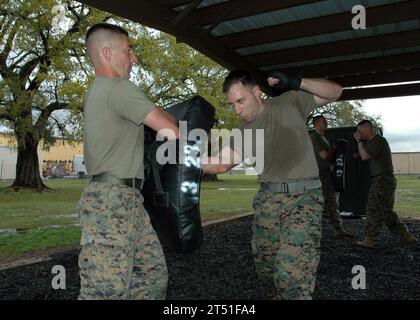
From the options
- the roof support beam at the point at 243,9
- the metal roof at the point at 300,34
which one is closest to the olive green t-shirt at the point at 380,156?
the metal roof at the point at 300,34

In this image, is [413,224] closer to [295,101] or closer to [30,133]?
[295,101]

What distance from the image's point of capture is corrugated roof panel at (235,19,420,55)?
5.52m

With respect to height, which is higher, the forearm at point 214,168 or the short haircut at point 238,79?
the short haircut at point 238,79

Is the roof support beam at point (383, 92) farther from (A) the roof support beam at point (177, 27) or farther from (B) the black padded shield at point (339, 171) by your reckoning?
(A) the roof support beam at point (177, 27)

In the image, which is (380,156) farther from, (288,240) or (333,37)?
(288,240)

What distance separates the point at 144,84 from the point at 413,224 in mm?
18065

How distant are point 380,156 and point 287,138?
4.00 meters

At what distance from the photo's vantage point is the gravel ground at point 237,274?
12.7ft

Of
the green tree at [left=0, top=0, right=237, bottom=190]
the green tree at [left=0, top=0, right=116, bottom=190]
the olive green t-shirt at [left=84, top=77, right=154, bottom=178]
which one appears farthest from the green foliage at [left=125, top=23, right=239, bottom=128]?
the olive green t-shirt at [left=84, top=77, right=154, bottom=178]

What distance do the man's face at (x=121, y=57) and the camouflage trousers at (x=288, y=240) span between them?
4.87 ft

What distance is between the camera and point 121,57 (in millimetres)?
2520

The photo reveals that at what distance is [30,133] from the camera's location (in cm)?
2123

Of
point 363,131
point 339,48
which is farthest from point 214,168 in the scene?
point 363,131

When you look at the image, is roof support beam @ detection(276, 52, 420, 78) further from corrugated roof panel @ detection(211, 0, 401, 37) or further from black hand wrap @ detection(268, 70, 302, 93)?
black hand wrap @ detection(268, 70, 302, 93)
